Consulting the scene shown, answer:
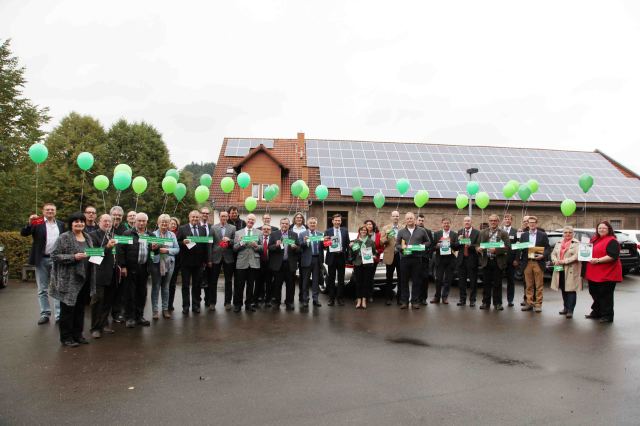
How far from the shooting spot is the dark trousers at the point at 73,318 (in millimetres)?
6500

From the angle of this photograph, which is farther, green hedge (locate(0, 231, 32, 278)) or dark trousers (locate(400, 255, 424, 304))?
green hedge (locate(0, 231, 32, 278))

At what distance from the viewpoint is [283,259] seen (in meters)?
9.59

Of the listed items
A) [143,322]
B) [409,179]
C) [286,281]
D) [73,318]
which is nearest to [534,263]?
[286,281]

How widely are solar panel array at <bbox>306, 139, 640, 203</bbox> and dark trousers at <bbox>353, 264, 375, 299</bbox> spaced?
565 inches

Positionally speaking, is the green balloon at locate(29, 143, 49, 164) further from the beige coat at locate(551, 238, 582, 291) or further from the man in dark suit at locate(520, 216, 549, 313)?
the beige coat at locate(551, 238, 582, 291)

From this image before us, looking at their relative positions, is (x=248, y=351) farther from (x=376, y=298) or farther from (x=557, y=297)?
(x=557, y=297)

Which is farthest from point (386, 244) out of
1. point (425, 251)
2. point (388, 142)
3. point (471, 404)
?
point (388, 142)

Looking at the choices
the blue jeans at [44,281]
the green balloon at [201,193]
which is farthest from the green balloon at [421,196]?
the blue jeans at [44,281]

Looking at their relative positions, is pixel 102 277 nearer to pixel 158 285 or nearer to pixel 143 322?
pixel 143 322

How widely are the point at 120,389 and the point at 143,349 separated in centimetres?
165

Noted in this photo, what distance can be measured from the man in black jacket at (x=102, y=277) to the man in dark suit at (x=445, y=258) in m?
6.79

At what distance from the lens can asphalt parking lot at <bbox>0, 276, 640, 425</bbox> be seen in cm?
434

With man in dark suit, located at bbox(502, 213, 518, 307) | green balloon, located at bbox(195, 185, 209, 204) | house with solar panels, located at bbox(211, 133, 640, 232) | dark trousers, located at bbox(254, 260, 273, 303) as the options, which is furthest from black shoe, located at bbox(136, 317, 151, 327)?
house with solar panels, located at bbox(211, 133, 640, 232)

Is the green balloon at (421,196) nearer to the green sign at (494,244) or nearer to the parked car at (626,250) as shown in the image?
the green sign at (494,244)
